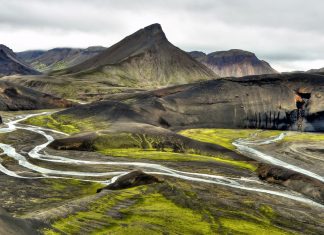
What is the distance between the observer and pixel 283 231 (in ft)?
181

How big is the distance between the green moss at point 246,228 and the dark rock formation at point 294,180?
1146 inches

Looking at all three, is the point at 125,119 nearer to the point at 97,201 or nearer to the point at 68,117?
the point at 68,117

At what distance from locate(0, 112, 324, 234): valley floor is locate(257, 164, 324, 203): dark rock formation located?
1925 millimetres

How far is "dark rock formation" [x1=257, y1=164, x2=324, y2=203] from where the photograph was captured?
8356 centimetres

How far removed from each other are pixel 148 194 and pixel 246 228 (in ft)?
49.0

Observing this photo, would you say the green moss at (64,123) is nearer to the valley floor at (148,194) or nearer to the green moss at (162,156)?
the valley floor at (148,194)

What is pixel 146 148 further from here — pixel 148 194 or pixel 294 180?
pixel 148 194

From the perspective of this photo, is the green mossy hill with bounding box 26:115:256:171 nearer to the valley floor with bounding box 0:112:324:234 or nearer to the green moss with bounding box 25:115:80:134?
the valley floor with bounding box 0:112:324:234

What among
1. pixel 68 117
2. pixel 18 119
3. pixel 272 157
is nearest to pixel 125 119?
pixel 68 117

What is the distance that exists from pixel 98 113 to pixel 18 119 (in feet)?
97.9

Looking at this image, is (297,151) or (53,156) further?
(297,151)

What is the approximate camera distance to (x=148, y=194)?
62375 millimetres

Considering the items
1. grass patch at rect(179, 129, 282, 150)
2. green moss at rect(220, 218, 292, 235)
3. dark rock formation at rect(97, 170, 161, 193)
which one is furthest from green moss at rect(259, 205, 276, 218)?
grass patch at rect(179, 129, 282, 150)

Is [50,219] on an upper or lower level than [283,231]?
upper
